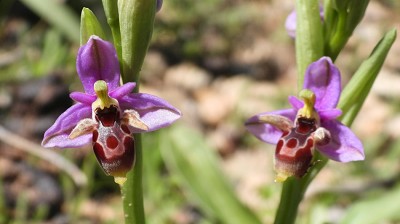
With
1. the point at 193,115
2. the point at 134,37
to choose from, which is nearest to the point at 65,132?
the point at 134,37

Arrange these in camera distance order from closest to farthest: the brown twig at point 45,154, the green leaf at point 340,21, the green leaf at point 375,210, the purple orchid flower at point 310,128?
1. the purple orchid flower at point 310,128
2. the green leaf at point 340,21
3. the green leaf at point 375,210
4. the brown twig at point 45,154

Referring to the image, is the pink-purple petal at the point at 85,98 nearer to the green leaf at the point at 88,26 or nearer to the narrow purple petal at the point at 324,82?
the green leaf at the point at 88,26

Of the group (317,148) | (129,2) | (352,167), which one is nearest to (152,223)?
(352,167)

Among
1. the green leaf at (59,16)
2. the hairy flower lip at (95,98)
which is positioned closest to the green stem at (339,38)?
the hairy flower lip at (95,98)

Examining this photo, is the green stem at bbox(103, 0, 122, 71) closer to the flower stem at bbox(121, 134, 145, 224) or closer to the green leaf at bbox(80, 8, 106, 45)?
the green leaf at bbox(80, 8, 106, 45)

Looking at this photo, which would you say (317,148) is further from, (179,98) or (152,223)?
(179,98)

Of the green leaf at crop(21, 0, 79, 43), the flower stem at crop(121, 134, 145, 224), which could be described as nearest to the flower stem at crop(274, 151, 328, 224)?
the flower stem at crop(121, 134, 145, 224)
